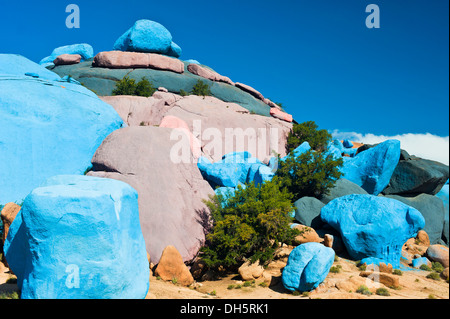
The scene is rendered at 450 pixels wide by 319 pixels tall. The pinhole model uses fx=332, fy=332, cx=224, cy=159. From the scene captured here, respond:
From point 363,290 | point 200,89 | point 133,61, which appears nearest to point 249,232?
point 363,290

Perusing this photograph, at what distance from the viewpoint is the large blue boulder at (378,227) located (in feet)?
40.1

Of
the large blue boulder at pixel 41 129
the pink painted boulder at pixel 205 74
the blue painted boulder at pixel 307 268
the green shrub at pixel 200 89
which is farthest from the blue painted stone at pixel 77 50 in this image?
the blue painted boulder at pixel 307 268

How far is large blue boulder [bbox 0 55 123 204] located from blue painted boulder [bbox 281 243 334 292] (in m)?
9.18

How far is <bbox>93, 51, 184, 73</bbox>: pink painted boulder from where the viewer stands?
28406 millimetres

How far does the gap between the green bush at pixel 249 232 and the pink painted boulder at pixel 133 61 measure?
20183 mm

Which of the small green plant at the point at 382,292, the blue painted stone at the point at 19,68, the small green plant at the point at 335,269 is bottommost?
the small green plant at the point at 382,292

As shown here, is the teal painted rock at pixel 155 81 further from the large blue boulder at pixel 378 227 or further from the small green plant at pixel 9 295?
the small green plant at pixel 9 295

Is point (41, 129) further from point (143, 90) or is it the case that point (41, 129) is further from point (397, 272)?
point (397, 272)

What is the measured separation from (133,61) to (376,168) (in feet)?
69.9

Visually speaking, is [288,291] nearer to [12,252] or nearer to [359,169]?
[12,252]

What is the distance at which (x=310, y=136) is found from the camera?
23.7m

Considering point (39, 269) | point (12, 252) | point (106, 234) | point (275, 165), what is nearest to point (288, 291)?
point (106, 234)

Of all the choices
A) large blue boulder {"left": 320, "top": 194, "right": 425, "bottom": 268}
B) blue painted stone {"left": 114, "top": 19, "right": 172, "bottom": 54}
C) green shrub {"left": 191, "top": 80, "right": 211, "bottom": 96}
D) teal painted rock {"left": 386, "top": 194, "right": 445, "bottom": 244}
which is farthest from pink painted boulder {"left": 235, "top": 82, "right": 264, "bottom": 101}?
large blue boulder {"left": 320, "top": 194, "right": 425, "bottom": 268}
